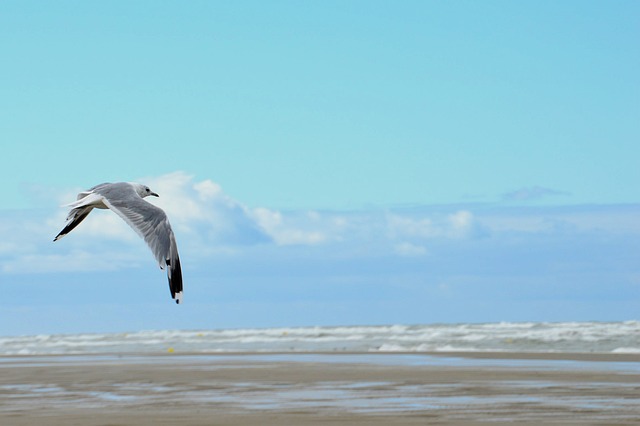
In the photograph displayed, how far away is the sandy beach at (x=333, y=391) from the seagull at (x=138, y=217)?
1.61 metres

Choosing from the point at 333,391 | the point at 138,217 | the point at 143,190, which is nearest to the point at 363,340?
the point at 333,391

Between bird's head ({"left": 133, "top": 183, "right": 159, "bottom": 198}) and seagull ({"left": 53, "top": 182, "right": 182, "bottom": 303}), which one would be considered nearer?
seagull ({"left": 53, "top": 182, "right": 182, "bottom": 303})

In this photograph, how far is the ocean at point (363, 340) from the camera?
2347 cm

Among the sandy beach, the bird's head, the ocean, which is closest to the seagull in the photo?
the bird's head

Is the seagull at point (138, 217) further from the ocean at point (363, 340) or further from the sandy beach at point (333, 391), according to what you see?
the ocean at point (363, 340)

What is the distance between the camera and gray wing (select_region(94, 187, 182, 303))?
8953mm

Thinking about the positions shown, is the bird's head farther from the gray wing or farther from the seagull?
the gray wing

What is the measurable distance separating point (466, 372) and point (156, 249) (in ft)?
24.9

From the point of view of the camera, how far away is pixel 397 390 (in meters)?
12.6

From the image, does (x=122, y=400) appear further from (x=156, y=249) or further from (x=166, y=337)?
(x=166, y=337)

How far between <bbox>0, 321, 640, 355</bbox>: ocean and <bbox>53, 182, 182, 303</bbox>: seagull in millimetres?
13493

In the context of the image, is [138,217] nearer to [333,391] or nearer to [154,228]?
[154,228]

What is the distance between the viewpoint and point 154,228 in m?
9.26

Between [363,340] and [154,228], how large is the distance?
61.7 ft
